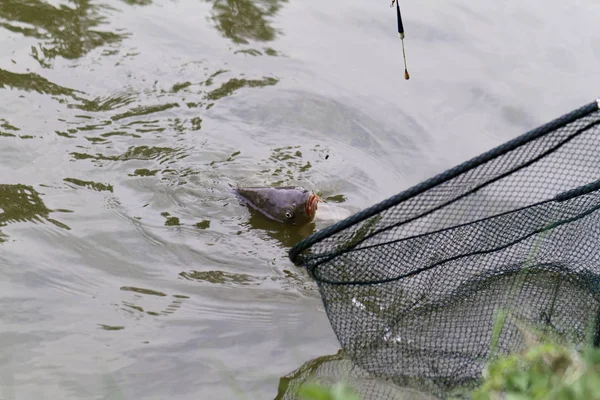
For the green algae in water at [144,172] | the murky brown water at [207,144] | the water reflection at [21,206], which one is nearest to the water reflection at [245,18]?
the murky brown water at [207,144]

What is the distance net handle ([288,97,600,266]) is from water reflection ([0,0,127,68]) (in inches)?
174

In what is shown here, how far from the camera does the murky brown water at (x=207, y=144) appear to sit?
12.7 feet

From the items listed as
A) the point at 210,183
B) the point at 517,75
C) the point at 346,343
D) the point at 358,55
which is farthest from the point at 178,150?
the point at 517,75

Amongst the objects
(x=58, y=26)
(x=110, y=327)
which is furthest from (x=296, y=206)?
(x=58, y=26)

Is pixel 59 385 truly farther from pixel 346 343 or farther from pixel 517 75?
pixel 517 75

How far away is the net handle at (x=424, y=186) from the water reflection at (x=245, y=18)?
4412mm

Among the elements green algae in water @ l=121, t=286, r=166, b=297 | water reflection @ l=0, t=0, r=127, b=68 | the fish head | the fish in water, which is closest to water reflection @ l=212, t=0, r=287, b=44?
water reflection @ l=0, t=0, r=127, b=68

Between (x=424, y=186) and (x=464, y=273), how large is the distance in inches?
39.3

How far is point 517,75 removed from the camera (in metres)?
6.54

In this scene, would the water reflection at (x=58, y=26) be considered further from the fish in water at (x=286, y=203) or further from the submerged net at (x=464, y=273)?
the submerged net at (x=464, y=273)

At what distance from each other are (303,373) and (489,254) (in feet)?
4.09

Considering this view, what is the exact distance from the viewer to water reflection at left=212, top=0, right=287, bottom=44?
7.19m

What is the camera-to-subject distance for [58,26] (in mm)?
7000

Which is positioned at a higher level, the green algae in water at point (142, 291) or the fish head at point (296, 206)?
the fish head at point (296, 206)
